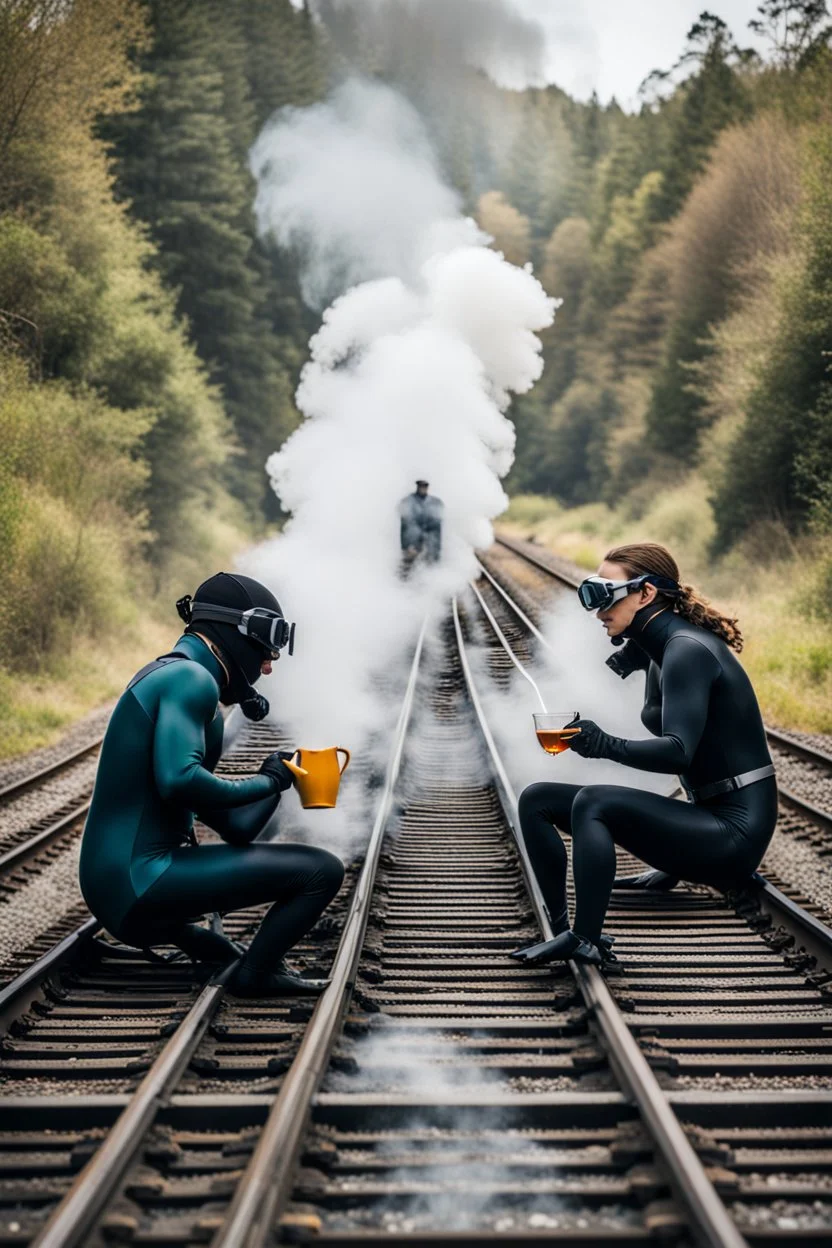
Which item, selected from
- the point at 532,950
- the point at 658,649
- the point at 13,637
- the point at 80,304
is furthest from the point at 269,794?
the point at 80,304

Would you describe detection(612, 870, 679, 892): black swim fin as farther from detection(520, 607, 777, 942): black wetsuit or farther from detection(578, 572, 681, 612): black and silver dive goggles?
detection(578, 572, 681, 612): black and silver dive goggles

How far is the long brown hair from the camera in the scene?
470 cm


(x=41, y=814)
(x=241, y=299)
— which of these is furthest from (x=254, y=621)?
(x=241, y=299)

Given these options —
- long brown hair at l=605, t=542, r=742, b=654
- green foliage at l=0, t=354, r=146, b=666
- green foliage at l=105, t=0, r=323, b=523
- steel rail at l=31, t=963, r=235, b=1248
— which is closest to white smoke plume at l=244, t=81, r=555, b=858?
green foliage at l=0, t=354, r=146, b=666

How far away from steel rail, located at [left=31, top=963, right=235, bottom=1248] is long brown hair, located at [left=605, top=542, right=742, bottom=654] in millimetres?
2565

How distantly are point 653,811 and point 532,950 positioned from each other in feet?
2.77

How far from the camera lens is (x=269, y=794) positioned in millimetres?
4320

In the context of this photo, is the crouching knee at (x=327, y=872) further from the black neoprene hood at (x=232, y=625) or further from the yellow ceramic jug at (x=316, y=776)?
the black neoprene hood at (x=232, y=625)

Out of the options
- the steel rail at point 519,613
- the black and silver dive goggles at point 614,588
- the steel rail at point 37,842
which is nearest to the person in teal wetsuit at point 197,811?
the black and silver dive goggles at point 614,588

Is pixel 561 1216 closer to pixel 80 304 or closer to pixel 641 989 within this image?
pixel 641 989

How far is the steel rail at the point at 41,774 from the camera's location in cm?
958

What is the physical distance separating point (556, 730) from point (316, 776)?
40.3 inches

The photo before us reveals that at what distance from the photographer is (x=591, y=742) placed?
4.43m

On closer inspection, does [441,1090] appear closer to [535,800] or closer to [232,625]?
[535,800]
